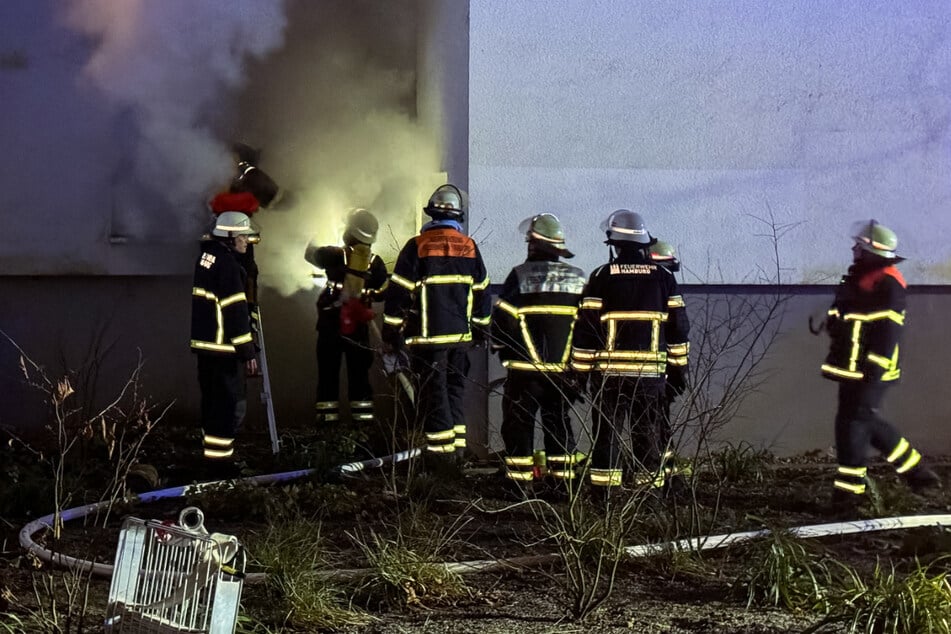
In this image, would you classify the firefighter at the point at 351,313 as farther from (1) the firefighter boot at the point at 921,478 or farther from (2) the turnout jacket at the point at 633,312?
(1) the firefighter boot at the point at 921,478

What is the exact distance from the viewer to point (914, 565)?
5328mm

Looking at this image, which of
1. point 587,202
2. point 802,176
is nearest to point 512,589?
point 587,202

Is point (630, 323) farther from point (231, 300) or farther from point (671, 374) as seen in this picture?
point (231, 300)

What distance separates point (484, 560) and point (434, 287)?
3082 millimetres

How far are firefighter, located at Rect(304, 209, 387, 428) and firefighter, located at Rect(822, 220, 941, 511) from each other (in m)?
3.91

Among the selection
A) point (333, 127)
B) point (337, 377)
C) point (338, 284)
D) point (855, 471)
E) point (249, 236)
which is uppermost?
point (333, 127)

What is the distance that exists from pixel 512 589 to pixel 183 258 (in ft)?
18.1

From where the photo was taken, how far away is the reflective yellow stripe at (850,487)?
23.7 ft

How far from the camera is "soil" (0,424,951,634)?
15.1ft

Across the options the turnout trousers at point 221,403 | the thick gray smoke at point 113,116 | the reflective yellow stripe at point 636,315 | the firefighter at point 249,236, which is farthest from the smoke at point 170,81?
the reflective yellow stripe at point 636,315

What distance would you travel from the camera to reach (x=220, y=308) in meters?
7.87

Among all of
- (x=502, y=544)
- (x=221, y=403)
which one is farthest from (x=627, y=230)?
(x=221, y=403)

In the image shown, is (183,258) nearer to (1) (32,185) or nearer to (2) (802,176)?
(1) (32,185)

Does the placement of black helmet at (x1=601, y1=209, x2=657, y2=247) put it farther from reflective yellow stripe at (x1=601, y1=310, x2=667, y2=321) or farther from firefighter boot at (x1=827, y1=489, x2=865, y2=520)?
firefighter boot at (x1=827, y1=489, x2=865, y2=520)
